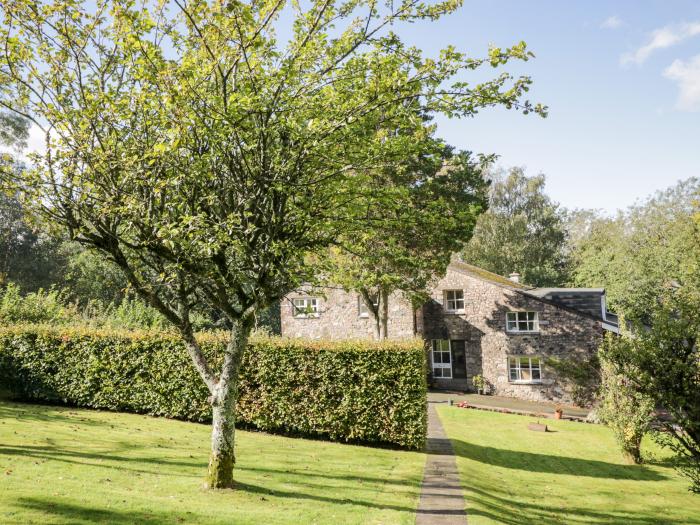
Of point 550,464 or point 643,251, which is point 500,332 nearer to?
point 643,251

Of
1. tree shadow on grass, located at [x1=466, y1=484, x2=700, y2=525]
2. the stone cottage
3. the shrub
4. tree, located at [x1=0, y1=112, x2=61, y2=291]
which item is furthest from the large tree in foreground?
tree, located at [x1=0, y1=112, x2=61, y2=291]

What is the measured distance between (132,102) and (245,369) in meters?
10.1

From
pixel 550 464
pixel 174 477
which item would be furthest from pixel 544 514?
pixel 174 477

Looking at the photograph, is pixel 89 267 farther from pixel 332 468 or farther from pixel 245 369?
pixel 332 468

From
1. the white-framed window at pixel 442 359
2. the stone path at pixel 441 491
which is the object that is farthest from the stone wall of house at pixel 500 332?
the stone path at pixel 441 491

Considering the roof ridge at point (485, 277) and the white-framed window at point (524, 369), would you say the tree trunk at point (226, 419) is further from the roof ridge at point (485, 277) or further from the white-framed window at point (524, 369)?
the roof ridge at point (485, 277)

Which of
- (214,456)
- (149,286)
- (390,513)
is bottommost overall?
(390,513)

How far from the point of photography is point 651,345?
10086 millimetres

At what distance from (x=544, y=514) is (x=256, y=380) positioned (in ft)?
31.6

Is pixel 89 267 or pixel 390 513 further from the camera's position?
pixel 89 267

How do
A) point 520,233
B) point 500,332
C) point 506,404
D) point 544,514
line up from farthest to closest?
point 520,233 → point 500,332 → point 506,404 → point 544,514

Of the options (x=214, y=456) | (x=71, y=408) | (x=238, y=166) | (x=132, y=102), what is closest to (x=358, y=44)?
(x=238, y=166)

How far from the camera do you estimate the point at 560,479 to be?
1405cm

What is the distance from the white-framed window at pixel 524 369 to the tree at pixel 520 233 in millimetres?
23846
